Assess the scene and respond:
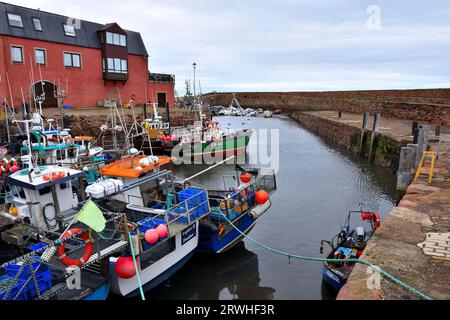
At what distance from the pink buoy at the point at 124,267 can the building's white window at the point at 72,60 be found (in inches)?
1265

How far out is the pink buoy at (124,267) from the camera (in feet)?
27.6

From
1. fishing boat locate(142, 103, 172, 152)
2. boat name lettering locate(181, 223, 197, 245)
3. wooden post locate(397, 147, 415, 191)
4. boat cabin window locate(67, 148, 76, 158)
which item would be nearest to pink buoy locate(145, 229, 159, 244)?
boat name lettering locate(181, 223, 197, 245)

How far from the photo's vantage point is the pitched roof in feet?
101

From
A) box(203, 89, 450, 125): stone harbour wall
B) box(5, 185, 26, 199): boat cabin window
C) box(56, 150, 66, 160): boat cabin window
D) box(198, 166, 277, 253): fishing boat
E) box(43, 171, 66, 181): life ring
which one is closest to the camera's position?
box(43, 171, 66, 181): life ring

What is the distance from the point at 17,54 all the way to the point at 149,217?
1129 inches

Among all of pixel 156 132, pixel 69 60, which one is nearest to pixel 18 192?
pixel 156 132

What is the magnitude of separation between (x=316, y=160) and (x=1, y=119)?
26.1 meters

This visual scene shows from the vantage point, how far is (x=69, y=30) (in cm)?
3559

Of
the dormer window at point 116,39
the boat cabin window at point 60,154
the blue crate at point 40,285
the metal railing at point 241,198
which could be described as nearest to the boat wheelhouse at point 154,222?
the metal railing at point 241,198

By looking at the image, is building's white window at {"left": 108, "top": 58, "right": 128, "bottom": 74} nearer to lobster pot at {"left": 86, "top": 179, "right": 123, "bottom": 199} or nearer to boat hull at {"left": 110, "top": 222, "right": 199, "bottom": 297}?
lobster pot at {"left": 86, "top": 179, "right": 123, "bottom": 199}

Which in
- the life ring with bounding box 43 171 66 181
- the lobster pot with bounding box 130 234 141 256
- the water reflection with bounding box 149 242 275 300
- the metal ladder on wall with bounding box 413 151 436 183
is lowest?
the water reflection with bounding box 149 242 275 300

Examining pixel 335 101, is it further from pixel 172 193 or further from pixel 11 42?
pixel 172 193

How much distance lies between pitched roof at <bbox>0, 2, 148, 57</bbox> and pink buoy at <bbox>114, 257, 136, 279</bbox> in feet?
99.1
